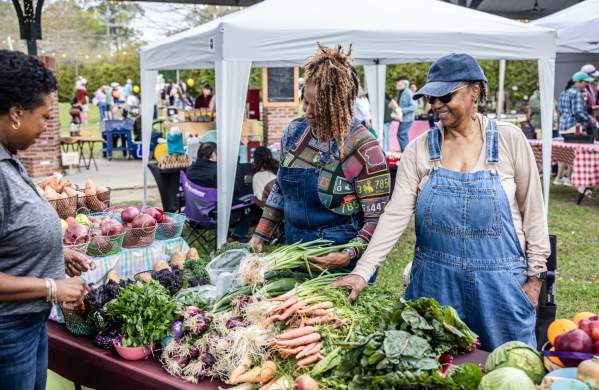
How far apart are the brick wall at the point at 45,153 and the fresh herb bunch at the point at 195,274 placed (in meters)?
9.39

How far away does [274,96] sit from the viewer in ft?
45.1

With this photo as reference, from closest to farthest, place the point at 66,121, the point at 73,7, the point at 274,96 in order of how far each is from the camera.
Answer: the point at 274,96 → the point at 66,121 → the point at 73,7

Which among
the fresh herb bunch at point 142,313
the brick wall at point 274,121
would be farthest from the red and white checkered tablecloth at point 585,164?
the fresh herb bunch at point 142,313

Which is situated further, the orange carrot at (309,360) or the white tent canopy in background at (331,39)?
the white tent canopy in background at (331,39)

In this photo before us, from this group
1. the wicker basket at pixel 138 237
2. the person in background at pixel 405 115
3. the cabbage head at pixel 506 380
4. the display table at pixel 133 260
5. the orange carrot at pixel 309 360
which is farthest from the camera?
the person in background at pixel 405 115

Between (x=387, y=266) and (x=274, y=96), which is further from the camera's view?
(x=274, y=96)

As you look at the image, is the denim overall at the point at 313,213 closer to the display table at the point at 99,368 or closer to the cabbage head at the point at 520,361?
the display table at the point at 99,368

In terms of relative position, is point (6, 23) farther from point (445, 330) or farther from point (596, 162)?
point (445, 330)

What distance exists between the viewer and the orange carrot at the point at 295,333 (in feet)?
7.63

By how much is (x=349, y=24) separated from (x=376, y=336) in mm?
5271

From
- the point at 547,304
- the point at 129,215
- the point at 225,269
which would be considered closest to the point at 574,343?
the point at 547,304

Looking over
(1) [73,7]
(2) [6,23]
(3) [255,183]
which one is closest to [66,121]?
(2) [6,23]

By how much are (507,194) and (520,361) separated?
2.49ft

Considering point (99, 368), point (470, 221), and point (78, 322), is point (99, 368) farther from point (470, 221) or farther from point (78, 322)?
point (470, 221)
